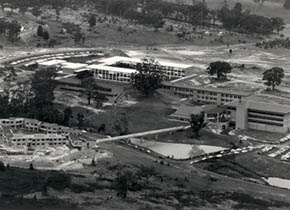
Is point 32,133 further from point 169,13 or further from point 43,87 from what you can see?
point 169,13

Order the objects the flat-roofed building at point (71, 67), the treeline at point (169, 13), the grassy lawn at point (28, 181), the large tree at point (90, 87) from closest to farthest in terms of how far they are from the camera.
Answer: the grassy lawn at point (28, 181)
the large tree at point (90, 87)
the flat-roofed building at point (71, 67)
the treeline at point (169, 13)

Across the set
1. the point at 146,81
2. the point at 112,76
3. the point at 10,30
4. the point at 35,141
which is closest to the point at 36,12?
the point at 10,30

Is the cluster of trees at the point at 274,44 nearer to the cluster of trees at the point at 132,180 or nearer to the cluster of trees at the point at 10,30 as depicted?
the cluster of trees at the point at 10,30

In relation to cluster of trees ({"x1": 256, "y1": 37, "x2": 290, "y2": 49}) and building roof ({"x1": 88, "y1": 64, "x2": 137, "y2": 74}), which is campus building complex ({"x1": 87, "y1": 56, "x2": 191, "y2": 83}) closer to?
building roof ({"x1": 88, "y1": 64, "x2": 137, "y2": 74})

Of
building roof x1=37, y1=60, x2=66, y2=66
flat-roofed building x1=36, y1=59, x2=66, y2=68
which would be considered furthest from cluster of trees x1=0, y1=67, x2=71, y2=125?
building roof x1=37, y1=60, x2=66, y2=66

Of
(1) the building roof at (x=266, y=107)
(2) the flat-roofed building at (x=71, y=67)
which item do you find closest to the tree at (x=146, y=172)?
(1) the building roof at (x=266, y=107)

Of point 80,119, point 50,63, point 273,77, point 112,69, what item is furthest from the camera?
point 50,63

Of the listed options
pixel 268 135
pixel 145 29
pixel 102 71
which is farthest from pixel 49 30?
pixel 268 135
